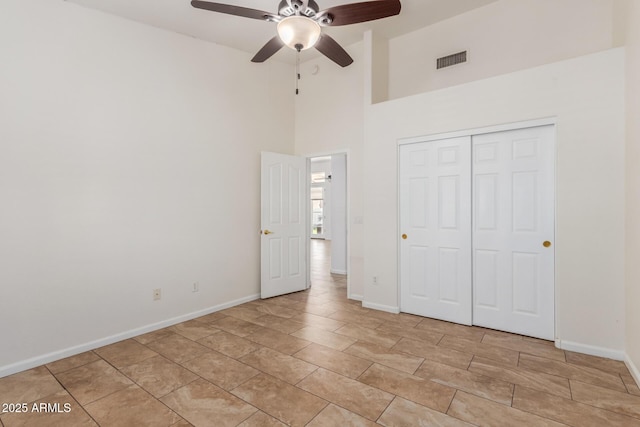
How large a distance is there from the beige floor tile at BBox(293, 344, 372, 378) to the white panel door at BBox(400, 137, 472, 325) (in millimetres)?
1475

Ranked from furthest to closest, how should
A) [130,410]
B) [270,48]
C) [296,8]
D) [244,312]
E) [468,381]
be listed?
[244,312], [270,48], [296,8], [468,381], [130,410]

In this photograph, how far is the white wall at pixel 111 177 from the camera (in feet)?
9.10

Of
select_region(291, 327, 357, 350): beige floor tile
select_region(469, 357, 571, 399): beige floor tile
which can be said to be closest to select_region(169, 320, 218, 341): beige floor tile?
select_region(291, 327, 357, 350): beige floor tile

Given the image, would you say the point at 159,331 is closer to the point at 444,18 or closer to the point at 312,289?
the point at 312,289

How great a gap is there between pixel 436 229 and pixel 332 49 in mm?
2352

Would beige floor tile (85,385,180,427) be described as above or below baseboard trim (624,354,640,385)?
below

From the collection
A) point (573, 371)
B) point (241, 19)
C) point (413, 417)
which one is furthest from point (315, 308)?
point (241, 19)

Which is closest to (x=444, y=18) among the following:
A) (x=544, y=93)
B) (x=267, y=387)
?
(x=544, y=93)

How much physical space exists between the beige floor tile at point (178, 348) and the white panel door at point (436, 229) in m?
2.51

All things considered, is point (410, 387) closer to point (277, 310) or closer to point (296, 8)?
point (277, 310)

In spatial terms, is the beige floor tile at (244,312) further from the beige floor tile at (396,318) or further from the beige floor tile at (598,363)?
the beige floor tile at (598,363)

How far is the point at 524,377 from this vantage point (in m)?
2.50

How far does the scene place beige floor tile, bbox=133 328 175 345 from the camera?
334cm

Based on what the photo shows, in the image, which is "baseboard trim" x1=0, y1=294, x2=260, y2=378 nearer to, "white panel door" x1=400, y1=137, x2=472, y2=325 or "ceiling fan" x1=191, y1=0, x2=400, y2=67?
"white panel door" x1=400, y1=137, x2=472, y2=325
